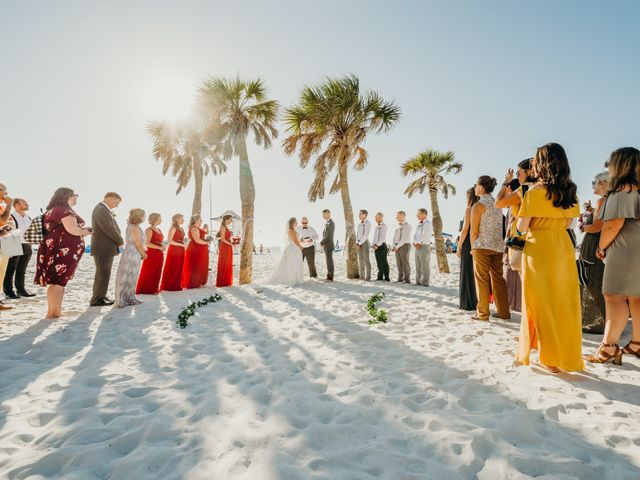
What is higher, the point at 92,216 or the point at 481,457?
the point at 92,216

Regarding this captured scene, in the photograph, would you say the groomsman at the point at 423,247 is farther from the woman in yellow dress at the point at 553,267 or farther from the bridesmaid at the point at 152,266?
the bridesmaid at the point at 152,266

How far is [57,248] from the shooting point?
525cm

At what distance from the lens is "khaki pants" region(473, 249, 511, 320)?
4.92m

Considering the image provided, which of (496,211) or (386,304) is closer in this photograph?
(496,211)

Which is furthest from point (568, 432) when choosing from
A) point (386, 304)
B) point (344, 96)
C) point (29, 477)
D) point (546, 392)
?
point (344, 96)

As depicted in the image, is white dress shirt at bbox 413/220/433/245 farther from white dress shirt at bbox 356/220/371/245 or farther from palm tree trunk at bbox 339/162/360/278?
palm tree trunk at bbox 339/162/360/278

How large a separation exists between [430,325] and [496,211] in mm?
1993

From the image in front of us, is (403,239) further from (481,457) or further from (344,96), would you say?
(481,457)

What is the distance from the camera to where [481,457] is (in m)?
1.83

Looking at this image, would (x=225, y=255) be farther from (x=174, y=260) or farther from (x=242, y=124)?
(x=242, y=124)

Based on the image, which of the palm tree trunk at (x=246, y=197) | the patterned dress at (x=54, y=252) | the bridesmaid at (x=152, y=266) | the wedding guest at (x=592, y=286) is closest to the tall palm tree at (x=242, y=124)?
the palm tree trunk at (x=246, y=197)

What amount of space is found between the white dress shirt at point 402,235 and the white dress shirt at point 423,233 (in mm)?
361

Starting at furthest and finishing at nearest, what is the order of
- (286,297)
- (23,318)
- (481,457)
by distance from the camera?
1. (286,297)
2. (23,318)
3. (481,457)

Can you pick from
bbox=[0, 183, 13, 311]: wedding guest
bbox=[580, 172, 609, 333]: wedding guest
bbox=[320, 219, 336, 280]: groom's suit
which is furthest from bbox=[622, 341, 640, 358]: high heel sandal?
bbox=[0, 183, 13, 311]: wedding guest
